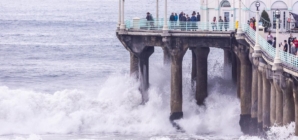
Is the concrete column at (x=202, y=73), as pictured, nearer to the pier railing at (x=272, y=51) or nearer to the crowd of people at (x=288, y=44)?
the pier railing at (x=272, y=51)

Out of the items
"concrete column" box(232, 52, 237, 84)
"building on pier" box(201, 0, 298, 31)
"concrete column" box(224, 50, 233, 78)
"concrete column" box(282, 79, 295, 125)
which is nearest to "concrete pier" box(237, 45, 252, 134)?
"building on pier" box(201, 0, 298, 31)

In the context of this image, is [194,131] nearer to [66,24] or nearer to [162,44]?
[162,44]

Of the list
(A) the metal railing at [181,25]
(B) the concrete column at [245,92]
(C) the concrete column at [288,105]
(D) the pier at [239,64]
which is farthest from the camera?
(A) the metal railing at [181,25]

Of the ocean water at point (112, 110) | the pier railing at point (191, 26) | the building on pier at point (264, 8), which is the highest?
the building on pier at point (264, 8)

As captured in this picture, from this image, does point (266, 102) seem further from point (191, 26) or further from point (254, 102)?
point (191, 26)

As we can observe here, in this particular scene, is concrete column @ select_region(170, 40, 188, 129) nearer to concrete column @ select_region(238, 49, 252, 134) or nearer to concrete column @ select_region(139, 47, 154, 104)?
concrete column @ select_region(139, 47, 154, 104)

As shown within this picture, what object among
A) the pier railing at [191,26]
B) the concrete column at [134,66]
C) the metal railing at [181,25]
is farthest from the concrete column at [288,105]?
the concrete column at [134,66]

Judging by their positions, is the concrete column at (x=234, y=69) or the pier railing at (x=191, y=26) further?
the concrete column at (x=234, y=69)

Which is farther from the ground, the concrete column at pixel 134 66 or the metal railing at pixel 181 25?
the metal railing at pixel 181 25
